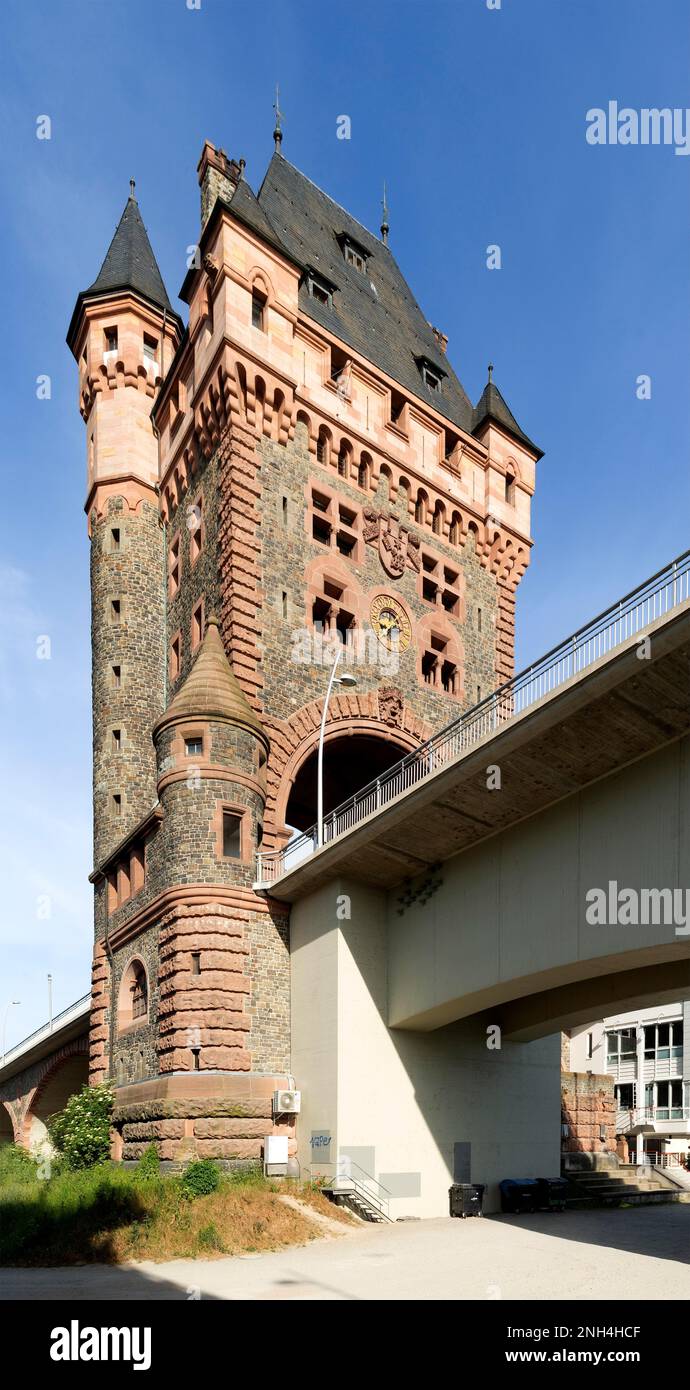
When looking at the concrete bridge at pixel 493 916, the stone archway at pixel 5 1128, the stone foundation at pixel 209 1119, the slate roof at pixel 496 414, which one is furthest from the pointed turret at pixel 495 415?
the stone archway at pixel 5 1128

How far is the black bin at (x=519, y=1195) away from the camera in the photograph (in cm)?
2964

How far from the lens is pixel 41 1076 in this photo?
5525 centimetres

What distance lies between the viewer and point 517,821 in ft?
81.0

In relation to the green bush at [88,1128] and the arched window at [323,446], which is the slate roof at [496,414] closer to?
the arched window at [323,446]

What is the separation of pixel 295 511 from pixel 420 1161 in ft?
68.0

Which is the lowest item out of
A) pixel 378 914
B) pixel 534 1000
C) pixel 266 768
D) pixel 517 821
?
pixel 534 1000

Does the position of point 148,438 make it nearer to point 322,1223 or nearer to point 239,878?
point 239,878

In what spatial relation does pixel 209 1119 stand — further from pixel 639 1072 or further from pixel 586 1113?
pixel 639 1072

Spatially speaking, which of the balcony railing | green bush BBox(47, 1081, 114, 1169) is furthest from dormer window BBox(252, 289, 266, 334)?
the balcony railing

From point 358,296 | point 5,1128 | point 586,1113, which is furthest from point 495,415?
point 5,1128

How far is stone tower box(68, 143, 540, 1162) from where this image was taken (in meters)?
28.9

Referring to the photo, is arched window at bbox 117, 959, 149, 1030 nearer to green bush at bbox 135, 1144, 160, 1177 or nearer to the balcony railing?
green bush at bbox 135, 1144, 160, 1177

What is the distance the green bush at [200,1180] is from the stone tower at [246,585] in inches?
47.8

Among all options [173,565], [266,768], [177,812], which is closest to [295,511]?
[173,565]
